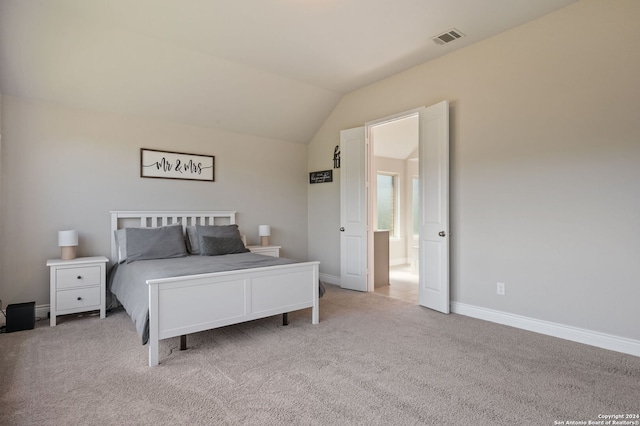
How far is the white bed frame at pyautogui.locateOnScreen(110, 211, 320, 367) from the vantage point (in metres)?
2.54

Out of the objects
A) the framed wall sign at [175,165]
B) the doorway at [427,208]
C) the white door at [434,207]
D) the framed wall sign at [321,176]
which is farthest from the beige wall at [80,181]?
the white door at [434,207]

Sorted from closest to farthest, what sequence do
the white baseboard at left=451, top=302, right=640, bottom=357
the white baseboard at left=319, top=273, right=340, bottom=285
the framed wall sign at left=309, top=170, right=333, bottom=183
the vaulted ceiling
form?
1. the white baseboard at left=451, top=302, right=640, bottom=357
2. the vaulted ceiling
3. the white baseboard at left=319, top=273, right=340, bottom=285
4. the framed wall sign at left=309, top=170, right=333, bottom=183

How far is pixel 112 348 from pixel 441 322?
3.03m

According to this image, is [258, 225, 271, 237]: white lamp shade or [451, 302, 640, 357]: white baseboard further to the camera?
[258, 225, 271, 237]: white lamp shade

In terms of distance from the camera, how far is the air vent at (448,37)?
3406 mm

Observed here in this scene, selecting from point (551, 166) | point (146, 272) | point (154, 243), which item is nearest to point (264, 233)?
point (154, 243)

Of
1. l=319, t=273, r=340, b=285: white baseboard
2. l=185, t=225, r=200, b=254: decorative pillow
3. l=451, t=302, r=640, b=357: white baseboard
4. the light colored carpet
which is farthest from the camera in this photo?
l=319, t=273, r=340, b=285: white baseboard

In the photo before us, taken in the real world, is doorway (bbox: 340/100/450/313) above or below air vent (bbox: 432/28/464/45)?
below

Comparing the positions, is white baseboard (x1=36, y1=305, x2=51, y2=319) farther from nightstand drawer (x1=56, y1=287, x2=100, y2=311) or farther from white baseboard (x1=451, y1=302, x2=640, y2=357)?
white baseboard (x1=451, y1=302, x2=640, y2=357)

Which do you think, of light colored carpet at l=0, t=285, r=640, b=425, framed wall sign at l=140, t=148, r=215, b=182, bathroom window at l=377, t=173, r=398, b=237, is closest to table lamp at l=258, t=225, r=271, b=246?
framed wall sign at l=140, t=148, r=215, b=182

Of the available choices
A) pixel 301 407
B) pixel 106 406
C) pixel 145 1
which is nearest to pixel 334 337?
pixel 301 407

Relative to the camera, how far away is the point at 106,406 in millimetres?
1957

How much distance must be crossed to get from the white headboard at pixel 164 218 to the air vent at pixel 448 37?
346cm

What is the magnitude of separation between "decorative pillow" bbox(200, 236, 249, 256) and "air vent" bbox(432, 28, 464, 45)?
326 cm
